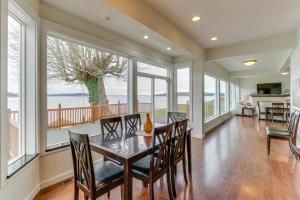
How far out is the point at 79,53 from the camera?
2.98m

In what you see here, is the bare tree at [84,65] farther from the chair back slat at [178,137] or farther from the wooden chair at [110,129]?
the chair back slat at [178,137]

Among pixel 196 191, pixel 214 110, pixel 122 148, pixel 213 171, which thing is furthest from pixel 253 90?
pixel 122 148

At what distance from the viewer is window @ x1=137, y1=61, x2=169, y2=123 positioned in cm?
432

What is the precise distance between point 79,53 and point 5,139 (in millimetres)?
1861

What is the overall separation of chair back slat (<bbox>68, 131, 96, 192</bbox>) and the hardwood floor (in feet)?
2.08

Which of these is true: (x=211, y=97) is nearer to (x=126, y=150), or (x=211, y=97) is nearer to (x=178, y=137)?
(x=178, y=137)

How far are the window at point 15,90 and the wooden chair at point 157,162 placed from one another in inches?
61.0

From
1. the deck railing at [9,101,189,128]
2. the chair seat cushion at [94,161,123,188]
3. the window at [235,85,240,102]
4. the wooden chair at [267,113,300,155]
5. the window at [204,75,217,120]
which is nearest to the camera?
the chair seat cushion at [94,161,123,188]

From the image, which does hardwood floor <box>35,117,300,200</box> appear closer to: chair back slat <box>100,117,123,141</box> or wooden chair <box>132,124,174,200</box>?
wooden chair <box>132,124,174,200</box>

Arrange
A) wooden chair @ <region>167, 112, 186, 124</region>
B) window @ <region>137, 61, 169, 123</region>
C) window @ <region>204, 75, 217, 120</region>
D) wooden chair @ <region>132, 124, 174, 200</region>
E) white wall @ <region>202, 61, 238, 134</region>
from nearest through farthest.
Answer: wooden chair @ <region>132, 124, 174, 200</region>
wooden chair @ <region>167, 112, 186, 124</region>
window @ <region>137, 61, 169, 123</region>
white wall @ <region>202, 61, 238, 134</region>
window @ <region>204, 75, 217, 120</region>

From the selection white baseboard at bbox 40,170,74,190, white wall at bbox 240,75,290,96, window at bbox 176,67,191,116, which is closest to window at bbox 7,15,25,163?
white baseboard at bbox 40,170,74,190

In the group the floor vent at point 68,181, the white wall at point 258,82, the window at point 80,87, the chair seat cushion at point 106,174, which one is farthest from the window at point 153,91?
the white wall at point 258,82

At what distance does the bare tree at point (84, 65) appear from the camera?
268 cm

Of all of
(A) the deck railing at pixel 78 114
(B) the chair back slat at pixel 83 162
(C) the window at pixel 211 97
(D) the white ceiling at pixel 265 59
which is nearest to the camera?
(B) the chair back slat at pixel 83 162
